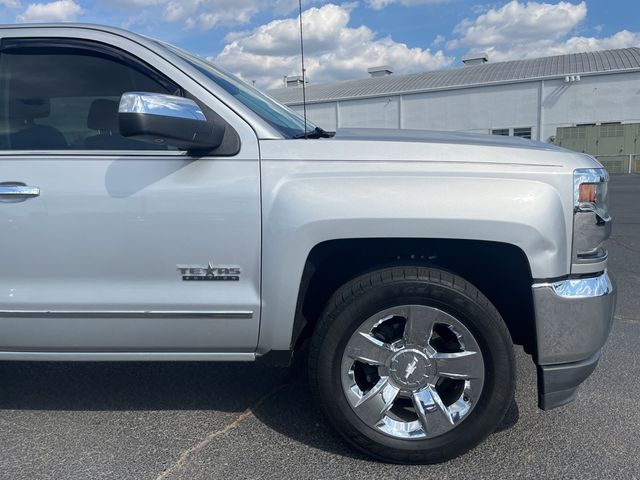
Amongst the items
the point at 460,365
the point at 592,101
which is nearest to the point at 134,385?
the point at 460,365

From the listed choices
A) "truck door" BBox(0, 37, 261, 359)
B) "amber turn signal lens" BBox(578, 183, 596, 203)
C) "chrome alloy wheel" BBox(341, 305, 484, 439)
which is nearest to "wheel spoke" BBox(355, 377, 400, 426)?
"chrome alloy wheel" BBox(341, 305, 484, 439)

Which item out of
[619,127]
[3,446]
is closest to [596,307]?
[3,446]

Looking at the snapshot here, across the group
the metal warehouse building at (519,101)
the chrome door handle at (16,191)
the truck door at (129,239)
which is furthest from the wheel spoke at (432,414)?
the metal warehouse building at (519,101)

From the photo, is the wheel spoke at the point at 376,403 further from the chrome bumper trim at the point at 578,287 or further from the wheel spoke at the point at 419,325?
the chrome bumper trim at the point at 578,287

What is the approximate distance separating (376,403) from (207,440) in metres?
0.91

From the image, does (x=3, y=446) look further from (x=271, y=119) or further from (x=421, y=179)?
(x=421, y=179)

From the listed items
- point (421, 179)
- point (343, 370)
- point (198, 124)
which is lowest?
point (343, 370)

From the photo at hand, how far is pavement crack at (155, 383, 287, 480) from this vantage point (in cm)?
270

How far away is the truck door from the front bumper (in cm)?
129

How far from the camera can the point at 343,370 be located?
8.84ft

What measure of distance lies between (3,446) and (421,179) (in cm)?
242

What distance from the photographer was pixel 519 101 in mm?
34312

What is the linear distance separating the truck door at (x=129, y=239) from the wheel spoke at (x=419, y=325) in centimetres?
70

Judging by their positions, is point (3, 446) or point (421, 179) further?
point (3, 446)
